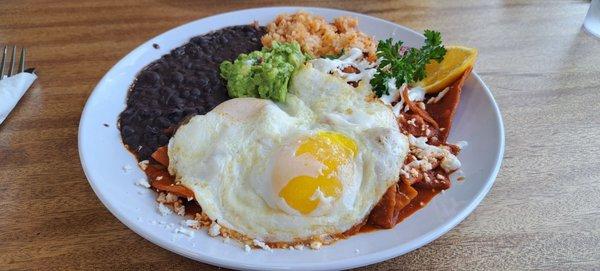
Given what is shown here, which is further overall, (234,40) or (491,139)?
(234,40)

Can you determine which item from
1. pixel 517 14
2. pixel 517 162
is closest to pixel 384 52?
pixel 517 162

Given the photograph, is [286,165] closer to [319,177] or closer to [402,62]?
[319,177]

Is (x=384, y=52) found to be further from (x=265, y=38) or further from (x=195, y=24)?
(x=195, y=24)

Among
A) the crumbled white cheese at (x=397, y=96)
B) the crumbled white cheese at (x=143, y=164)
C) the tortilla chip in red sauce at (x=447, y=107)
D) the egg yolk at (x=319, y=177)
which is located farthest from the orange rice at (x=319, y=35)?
the crumbled white cheese at (x=143, y=164)

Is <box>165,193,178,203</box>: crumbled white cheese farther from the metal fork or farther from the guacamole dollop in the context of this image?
the metal fork

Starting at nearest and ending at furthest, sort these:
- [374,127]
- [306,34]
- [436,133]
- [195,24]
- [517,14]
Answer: [374,127], [436,133], [306,34], [195,24], [517,14]

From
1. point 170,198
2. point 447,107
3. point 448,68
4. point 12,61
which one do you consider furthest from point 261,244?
point 12,61

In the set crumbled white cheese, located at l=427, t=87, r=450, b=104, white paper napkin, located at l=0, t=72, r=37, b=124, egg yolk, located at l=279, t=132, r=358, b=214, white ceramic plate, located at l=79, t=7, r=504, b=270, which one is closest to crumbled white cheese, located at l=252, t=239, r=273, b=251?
white ceramic plate, located at l=79, t=7, r=504, b=270

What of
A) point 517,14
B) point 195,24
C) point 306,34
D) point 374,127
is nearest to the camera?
point 374,127
